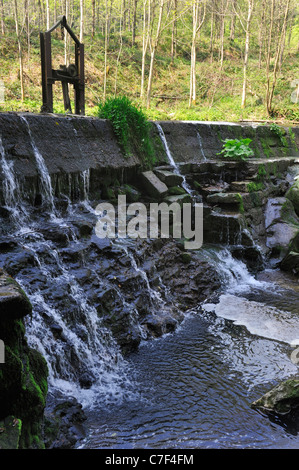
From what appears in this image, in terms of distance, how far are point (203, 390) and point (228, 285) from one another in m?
3.27

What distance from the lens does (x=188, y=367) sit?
448 cm

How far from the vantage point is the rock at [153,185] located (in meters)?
7.80

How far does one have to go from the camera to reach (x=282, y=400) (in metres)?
3.73

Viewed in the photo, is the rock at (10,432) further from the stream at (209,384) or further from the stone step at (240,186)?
the stone step at (240,186)

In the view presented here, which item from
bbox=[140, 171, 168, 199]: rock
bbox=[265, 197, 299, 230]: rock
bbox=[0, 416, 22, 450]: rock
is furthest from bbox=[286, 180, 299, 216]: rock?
bbox=[0, 416, 22, 450]: rock

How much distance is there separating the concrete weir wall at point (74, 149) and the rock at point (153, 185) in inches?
8.4

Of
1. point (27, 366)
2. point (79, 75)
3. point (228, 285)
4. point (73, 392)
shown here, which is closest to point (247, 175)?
point (228, 285)

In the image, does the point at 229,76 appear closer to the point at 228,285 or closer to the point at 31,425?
the point at 228,285

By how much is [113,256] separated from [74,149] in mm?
2458

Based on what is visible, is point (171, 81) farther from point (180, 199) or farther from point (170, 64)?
point (180, 199)

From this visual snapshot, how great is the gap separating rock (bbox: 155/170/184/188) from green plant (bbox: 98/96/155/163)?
18.7 inches

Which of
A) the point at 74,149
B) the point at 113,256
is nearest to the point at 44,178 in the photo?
the point at 74,149

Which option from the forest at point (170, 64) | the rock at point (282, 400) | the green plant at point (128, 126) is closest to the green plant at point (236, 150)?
the green plant at point (128, 126)

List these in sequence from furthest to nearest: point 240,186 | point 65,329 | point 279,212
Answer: point 279,212 < point 240,186 < point 65,329
